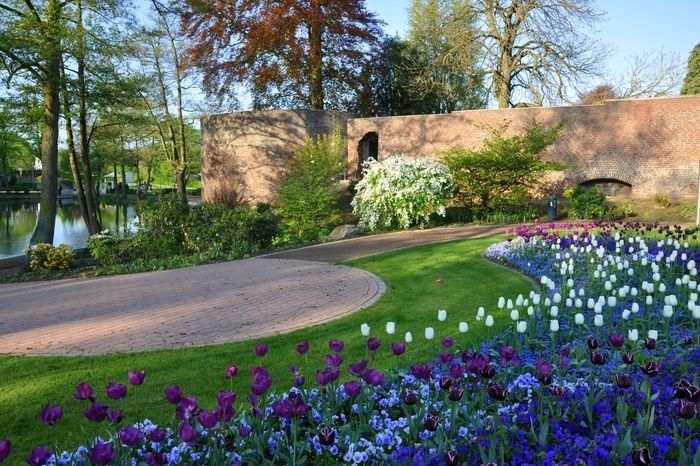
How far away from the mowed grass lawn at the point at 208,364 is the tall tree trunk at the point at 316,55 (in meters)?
18.4

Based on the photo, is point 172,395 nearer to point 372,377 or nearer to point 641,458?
point 372,377

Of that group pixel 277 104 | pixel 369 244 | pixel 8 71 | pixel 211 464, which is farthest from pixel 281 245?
pixel 277 104

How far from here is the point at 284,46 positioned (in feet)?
76.9

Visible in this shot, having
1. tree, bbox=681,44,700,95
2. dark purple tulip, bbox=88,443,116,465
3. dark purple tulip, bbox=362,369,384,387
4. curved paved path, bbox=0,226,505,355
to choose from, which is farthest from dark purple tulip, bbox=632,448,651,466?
tree, bbox=681,44,700,95

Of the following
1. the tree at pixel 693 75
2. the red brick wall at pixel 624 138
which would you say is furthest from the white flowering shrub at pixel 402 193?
the tree at pixel 693 75

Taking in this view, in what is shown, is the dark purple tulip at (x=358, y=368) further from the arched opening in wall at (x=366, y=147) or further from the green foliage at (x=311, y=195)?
the arched opening in wall at (x=366, y=147)

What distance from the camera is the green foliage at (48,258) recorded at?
11964 millimetres

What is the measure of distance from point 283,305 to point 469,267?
3300mm

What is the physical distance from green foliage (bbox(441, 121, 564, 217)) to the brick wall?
7.36 metres

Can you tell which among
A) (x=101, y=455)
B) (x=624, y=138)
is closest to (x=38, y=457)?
(x=101, y=455)

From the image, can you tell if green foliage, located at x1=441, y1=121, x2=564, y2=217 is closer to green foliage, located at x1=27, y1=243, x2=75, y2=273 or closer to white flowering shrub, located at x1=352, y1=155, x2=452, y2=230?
white flowering shrub, located at x1=352, y1=155, x2=452, y2=230

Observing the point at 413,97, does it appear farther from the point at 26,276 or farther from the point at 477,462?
the point at 477,462

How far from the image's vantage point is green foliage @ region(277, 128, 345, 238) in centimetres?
1517

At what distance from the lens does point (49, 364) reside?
4715 mm
